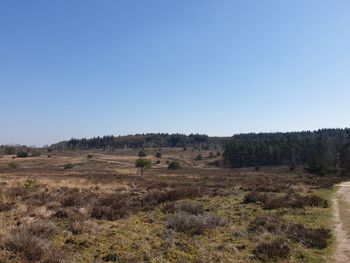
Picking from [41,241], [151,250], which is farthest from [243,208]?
[41,241]

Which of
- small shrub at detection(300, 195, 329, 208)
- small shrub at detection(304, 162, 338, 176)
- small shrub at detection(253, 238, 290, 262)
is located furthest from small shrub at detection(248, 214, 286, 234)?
small shrub at detection(304, 162, 338, 176)

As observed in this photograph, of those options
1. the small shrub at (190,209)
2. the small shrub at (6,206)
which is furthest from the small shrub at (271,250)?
the small shrub at (6,206)

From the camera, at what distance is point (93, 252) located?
34.9 ft

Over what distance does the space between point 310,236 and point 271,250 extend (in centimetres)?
260

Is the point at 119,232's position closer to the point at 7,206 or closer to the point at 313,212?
the point at 7,206

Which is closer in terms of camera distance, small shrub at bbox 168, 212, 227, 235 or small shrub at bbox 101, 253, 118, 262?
small shrub at bbox 101, 253, 118, 262

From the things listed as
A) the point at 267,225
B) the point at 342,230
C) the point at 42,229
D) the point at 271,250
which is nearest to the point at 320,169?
the point at 342,230

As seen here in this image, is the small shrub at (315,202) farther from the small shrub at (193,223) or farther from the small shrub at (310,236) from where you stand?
the small shrub at (193,223)

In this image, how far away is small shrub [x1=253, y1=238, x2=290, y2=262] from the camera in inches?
401

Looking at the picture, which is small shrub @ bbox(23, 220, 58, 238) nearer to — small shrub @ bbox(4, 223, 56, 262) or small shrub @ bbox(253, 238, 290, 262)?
small shrub @ bbox(4, 223, 56, 262)

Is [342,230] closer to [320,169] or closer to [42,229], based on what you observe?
[42,229]

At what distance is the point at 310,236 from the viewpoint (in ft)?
40.9

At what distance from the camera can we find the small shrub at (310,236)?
38.2 feet

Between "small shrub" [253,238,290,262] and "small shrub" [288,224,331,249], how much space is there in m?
0.98
